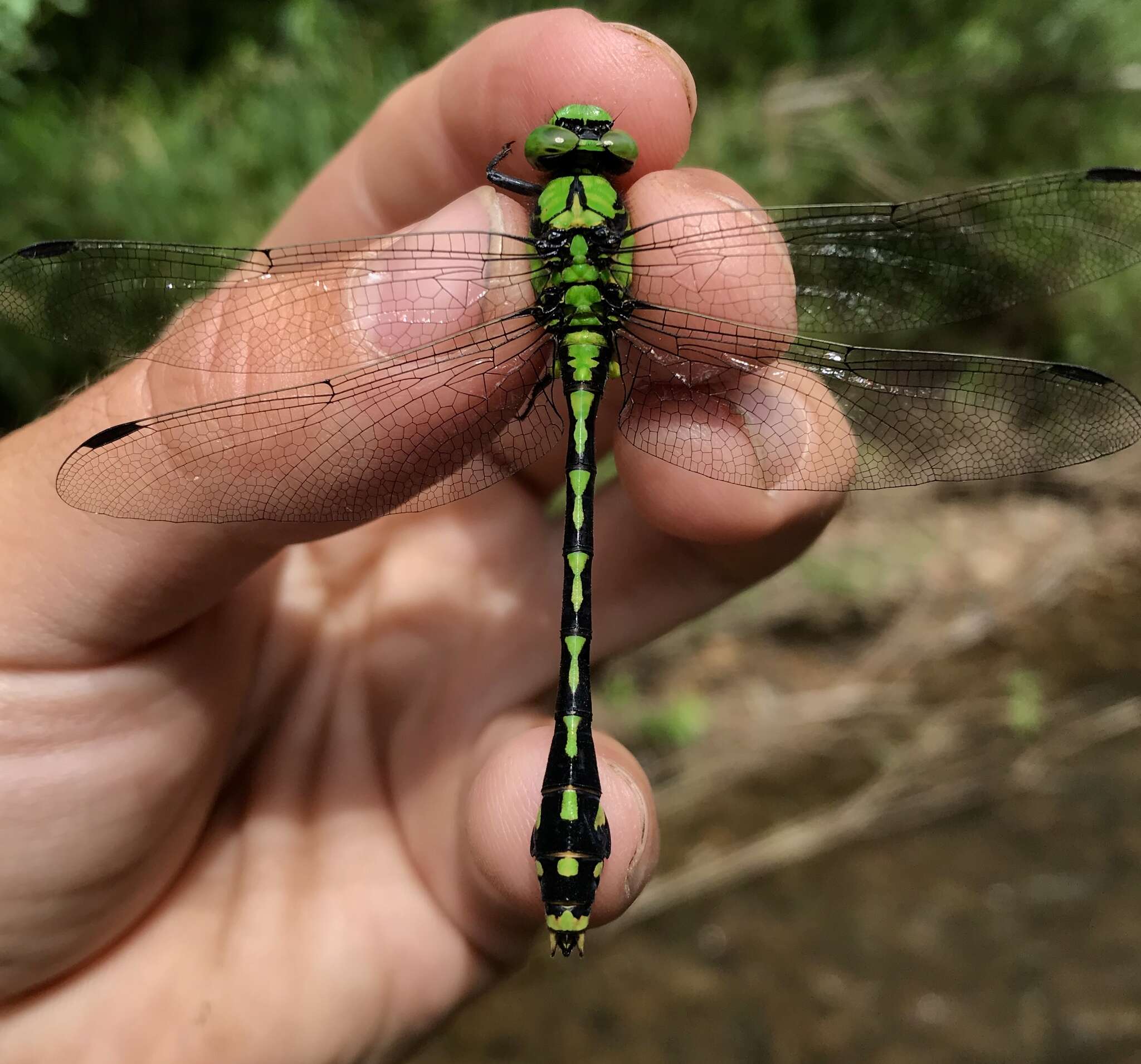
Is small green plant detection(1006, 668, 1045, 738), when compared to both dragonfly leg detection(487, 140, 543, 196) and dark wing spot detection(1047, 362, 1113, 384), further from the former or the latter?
dragonfly leg detection(487, 140, 543, 196)

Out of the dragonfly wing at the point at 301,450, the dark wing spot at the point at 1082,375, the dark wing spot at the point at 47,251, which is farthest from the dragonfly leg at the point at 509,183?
the dark wing spot at the point at 1082,375

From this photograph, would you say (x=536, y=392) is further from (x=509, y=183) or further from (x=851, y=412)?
(x=851, y=412)

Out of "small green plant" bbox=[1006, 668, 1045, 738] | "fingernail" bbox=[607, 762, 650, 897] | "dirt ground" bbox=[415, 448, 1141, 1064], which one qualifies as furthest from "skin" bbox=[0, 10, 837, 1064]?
A: "small green plant" bbox=[1006, 668, 1045, 738]

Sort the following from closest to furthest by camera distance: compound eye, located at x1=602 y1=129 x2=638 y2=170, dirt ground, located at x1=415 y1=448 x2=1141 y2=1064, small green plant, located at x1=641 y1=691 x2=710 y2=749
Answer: compound eye, located at x1=602 y1=129 x2=638 y2=170, dirt ground, located at x1=415 y1=448 x2=1141 y2=1064, small green plant, located at x1=641 y1=691 x2=710 y2=749

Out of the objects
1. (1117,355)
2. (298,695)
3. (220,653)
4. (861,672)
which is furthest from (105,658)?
(1117,355)

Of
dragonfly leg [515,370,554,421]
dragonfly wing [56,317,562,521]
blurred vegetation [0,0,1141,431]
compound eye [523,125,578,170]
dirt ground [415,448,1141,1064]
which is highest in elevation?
blurred vegetation [0,0,1141,431]

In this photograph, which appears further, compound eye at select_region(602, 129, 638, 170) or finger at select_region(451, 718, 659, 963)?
compound eye at select_region(602, 129, 638, 170)
